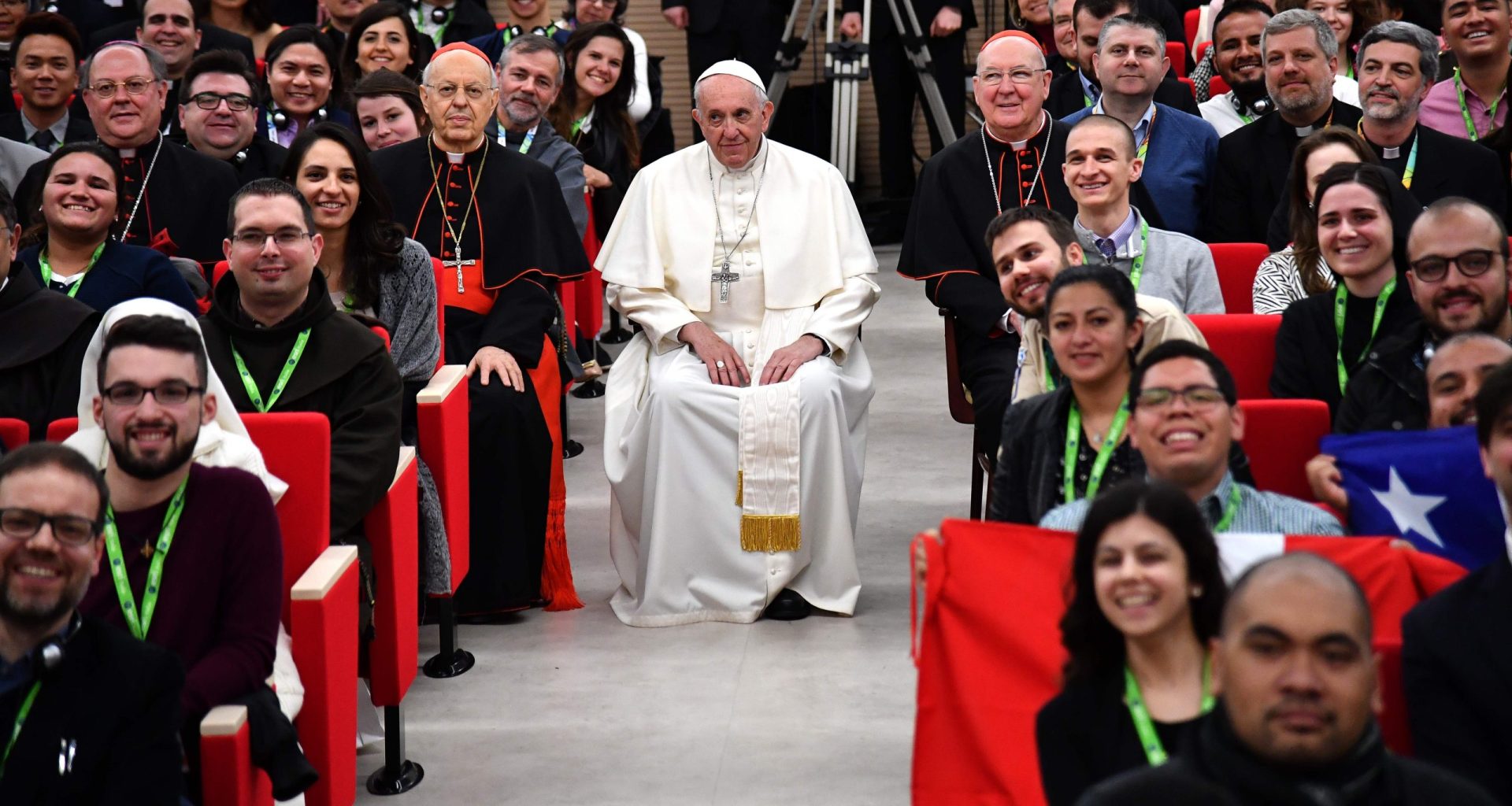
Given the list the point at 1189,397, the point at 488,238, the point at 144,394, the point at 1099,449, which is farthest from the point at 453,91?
the point at 1189,397

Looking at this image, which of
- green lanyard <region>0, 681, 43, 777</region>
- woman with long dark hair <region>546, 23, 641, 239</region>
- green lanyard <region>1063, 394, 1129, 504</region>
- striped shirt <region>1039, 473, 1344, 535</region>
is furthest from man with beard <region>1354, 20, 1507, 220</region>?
green lanyard <region>0, 681, 43, 777</region>

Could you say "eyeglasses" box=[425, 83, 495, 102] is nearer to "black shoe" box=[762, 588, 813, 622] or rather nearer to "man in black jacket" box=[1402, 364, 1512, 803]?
"black shoe" box=[762, 588, 813, 622]

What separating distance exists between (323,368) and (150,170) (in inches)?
65.5

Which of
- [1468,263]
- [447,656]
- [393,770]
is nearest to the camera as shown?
[1468,263]

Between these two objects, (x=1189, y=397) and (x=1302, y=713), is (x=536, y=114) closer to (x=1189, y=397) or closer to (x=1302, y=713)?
(x=1189, y=397)

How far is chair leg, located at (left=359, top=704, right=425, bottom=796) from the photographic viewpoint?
3631mm

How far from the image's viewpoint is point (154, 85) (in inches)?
203

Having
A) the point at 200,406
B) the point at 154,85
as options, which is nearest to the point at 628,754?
the point at 200,406

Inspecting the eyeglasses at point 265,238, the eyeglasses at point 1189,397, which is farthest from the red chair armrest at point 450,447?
the eyeglasses at point 1189,397

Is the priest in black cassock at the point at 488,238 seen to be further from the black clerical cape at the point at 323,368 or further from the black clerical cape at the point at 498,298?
the black clerical cape at the point at 323,368

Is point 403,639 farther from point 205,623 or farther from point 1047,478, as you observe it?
point 1047,478

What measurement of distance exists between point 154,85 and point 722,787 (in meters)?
2.75

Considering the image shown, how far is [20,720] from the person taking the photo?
2.53 meters

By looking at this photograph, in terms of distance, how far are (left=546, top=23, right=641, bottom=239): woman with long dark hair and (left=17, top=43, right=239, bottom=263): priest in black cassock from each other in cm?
168
